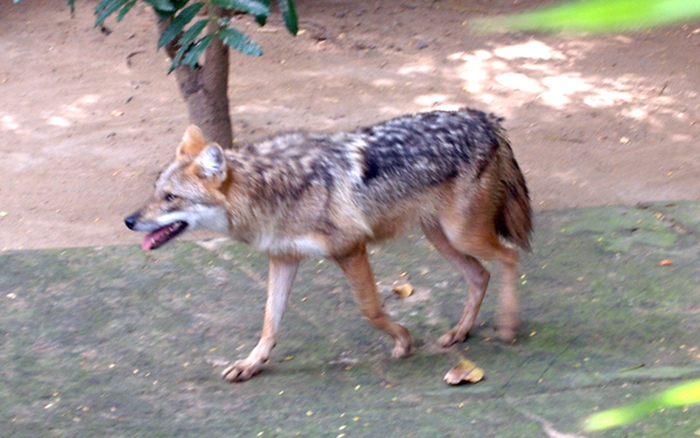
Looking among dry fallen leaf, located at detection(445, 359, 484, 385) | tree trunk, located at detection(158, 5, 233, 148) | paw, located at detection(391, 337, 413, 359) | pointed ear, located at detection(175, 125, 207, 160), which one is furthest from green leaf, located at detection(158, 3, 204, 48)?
dry fallen leaf, located at detection(445, 359, 484, 385)

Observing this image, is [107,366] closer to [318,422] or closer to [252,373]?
[252,373]

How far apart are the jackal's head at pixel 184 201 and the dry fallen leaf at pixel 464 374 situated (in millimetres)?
1515

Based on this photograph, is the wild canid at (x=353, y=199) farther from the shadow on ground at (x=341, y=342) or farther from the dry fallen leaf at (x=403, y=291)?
the dry fallen leaf at (x=403, y=291)

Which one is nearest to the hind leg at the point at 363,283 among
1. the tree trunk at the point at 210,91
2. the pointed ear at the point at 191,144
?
the pointed ear at the point at 191,144

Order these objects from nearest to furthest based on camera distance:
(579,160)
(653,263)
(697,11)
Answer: (697,11) < (653,263) < (579,160)

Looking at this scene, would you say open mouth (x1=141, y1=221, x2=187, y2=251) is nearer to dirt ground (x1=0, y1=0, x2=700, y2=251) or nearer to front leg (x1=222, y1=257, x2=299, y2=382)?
front leg (x1=222, y1=257, x2=299, y2=382)

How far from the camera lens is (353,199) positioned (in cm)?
415

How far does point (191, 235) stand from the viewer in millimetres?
6078

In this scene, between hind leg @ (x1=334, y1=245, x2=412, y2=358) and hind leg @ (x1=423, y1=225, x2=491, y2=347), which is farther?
hind leg @ (x1=423, y1=225, x2=491, y2=347)

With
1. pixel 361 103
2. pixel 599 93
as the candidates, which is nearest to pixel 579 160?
pixel 599 93

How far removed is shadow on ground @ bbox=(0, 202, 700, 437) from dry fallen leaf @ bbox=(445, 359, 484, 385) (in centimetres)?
5

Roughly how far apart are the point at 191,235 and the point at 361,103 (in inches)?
122

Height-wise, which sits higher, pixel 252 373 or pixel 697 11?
pixel 697 11

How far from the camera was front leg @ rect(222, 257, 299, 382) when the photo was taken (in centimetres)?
423
